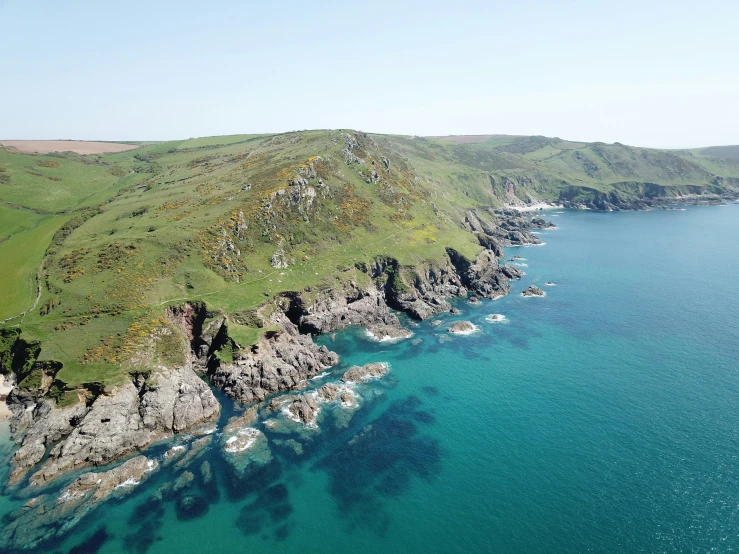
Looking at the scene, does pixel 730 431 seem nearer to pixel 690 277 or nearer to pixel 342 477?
pixel 342 477

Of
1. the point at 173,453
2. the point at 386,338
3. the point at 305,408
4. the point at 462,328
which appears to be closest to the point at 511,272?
the point at 462,328

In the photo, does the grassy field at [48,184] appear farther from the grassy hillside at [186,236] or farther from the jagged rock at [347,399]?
the jagged rock at [347,399]

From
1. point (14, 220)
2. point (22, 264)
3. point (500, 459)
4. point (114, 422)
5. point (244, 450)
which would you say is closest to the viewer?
point (500, 459)

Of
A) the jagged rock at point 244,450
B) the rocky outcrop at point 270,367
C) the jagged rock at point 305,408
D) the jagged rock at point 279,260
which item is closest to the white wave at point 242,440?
the jagged rock at point 244,450

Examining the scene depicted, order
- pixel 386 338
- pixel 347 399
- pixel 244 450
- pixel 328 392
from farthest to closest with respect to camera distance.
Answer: pixel 386 338, pixel 328 392, pixel 347 399, pixel 244 450

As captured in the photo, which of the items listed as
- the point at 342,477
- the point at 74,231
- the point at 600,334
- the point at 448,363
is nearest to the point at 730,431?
the point at 600,334

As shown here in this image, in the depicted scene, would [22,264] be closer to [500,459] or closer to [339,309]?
[339,309]

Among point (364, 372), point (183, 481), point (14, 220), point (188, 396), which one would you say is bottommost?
point (183, 481)
